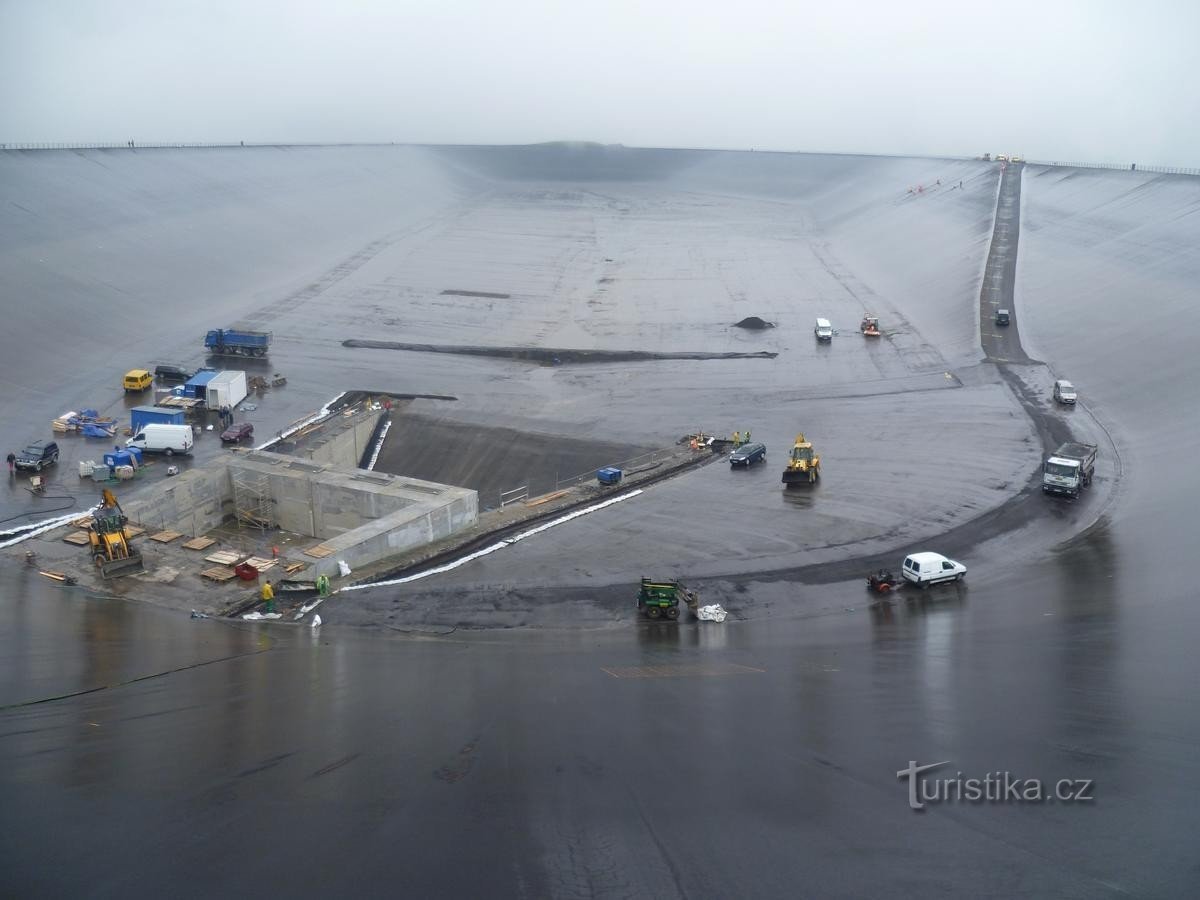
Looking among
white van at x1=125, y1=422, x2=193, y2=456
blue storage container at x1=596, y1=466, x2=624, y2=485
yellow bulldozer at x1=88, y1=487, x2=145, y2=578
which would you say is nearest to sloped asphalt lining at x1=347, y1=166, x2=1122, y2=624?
blue storage container at x1=596, y1=466, x2=624, y2=485

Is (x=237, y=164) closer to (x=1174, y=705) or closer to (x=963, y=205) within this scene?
(x=963, y=205)

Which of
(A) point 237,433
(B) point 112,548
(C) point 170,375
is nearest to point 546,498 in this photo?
(B) point 112,548

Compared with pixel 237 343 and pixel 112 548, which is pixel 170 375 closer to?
pixel 237 343

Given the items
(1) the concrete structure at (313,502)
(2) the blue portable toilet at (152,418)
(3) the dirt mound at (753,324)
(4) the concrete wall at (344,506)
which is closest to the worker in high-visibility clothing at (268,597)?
(1) the concrete structure at (313,502)

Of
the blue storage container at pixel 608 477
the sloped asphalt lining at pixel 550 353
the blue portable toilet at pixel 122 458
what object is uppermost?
the sloped asphalt lining at pixel 550 353

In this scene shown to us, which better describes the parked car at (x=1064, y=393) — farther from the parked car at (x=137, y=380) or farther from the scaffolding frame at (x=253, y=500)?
the parked car at (x=137, y=380)

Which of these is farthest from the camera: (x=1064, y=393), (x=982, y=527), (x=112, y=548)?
(x=1064, y=393)
